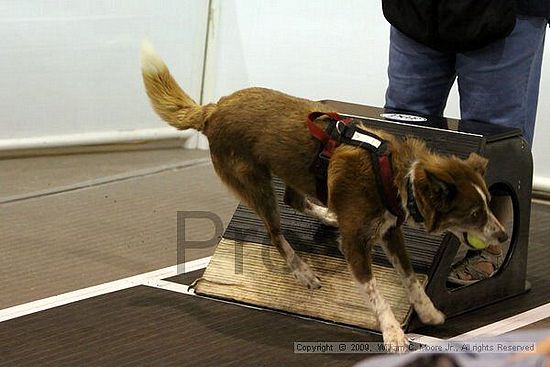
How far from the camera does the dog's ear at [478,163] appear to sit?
2849 mm

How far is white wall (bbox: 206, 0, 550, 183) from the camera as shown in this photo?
17.4 feet

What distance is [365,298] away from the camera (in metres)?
3.00

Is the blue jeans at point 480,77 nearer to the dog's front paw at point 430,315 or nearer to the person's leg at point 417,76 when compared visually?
the person's leg at point 417,76

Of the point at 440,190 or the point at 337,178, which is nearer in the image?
the point at 440,190

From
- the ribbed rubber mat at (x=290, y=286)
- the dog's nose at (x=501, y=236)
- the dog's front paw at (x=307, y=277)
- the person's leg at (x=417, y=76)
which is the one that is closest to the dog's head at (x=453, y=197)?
the dog's nose at (x=501, y=236)

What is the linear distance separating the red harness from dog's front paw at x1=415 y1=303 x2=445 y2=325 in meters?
0.29

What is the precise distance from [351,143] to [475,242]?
458mm

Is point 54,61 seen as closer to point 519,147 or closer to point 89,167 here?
point 89,167

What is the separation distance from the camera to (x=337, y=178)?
2916 mm

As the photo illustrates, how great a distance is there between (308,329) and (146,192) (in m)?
1.95

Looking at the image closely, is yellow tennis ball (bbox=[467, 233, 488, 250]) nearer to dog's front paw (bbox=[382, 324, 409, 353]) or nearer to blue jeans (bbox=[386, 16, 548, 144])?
dog's front paw (bbox=[382, 324, 409, 353])

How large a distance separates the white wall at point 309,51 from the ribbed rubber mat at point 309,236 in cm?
197

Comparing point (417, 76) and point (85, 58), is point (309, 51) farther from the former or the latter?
point (417, 76)

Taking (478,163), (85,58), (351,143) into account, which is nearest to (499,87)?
(478,163)
